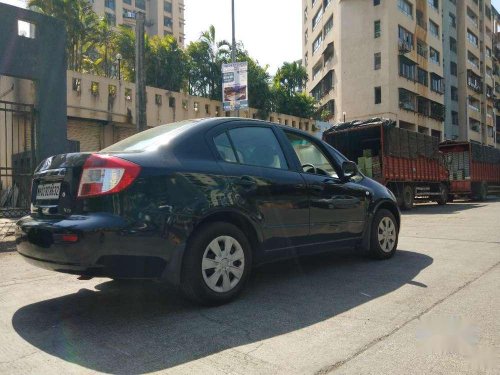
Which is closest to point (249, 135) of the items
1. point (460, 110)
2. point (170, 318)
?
point (170, 318)

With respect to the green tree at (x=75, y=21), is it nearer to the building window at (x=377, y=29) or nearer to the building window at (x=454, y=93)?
the building window at (x=377, y=29)

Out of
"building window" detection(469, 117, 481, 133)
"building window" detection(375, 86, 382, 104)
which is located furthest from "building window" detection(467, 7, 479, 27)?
"building window" detection(375, 86, 382, 104)

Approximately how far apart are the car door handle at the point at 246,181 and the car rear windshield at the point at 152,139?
0.66 metres

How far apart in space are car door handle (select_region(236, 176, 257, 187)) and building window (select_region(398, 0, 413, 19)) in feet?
130

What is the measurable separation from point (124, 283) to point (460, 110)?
55.9m

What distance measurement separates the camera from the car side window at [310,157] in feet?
16.0

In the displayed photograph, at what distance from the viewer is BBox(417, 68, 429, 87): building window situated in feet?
137

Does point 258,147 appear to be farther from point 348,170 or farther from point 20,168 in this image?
point 20,168

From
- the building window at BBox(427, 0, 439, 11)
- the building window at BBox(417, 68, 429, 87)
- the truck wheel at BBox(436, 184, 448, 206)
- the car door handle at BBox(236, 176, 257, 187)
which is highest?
the building window at BBox(427, 0, 439, 11)

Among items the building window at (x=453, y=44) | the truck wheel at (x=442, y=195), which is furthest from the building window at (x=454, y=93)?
the truck wheel at (x=442, y=195)

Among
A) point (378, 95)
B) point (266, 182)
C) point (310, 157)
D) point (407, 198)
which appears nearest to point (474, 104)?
point (378, 95)

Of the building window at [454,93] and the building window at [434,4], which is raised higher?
the building window at [434,4]

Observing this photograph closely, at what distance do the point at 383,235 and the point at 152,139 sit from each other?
3.29 meters

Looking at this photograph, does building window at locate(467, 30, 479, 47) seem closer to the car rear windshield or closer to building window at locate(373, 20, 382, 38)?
building window at locate(373, 20, 382, 38)
